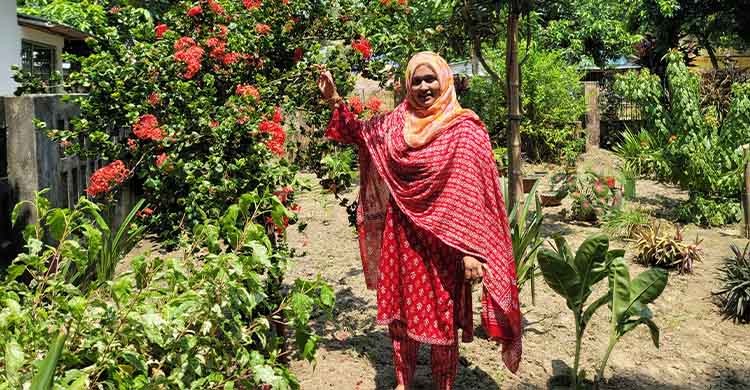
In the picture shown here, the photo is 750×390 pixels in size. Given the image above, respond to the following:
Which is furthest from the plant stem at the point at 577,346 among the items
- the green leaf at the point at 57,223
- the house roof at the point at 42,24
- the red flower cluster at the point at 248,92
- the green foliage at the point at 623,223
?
the house roof at the point at 42,24

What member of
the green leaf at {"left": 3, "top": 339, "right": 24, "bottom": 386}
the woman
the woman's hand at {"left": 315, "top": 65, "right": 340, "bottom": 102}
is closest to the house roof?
the woman's hand at {"left": 315, "top": 65, "right": 340, "bottom": 102}

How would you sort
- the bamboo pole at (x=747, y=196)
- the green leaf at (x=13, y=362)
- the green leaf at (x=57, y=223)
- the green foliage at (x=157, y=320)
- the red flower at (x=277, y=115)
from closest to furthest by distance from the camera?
the green leaf at (x=13, y=362) → the green foliage at (x=157, y=320) → the green leaf at (x=57, y=223) → the red flower at (x=277, y=115) → the bamboo pole at (x=747, y=196)

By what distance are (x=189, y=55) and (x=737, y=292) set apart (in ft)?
13.7

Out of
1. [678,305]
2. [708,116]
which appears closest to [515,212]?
[678,305]

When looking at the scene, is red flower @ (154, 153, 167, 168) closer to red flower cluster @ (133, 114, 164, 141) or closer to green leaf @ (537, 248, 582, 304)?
red flower cluster @ (133, 114, 164, 141)

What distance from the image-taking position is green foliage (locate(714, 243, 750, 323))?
493cm

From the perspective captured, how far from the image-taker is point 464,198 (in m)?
3.21

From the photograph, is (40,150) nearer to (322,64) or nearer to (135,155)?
(135,155)

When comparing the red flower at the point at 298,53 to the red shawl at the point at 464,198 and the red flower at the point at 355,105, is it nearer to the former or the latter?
the red flower at the point at 355,105

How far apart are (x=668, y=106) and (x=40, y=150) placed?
299 inches

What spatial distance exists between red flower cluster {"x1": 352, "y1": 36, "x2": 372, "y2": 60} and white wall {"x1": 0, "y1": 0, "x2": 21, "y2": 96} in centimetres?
1031

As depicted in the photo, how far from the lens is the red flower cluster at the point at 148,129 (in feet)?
10.4

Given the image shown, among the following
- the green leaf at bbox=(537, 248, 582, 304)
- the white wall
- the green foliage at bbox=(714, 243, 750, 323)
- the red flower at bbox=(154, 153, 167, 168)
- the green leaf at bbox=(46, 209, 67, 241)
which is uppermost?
the white wall

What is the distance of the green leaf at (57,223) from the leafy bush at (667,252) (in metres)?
5.28
